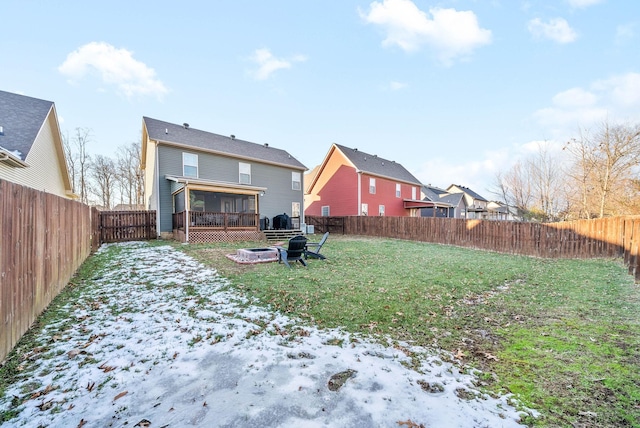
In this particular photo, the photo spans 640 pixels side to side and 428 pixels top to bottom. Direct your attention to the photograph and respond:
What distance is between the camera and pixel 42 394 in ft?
7.63

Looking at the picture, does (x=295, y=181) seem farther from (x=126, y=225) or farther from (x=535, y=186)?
(x=535, y=186)

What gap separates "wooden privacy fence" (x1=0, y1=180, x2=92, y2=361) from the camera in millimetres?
2873

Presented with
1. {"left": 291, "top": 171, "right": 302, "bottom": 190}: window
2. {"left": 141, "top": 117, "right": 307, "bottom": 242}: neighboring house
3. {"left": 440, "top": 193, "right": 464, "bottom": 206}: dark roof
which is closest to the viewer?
{"left": 141, "top": 117, "right": 307, "bottom": 242}: neighboring house

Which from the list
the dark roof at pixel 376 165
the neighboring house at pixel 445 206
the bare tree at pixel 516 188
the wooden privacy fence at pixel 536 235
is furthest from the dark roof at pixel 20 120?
the bare tree at pixel 516 188

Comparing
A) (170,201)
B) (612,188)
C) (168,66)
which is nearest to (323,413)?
(170,201)

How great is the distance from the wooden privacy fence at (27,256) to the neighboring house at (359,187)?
771 inches

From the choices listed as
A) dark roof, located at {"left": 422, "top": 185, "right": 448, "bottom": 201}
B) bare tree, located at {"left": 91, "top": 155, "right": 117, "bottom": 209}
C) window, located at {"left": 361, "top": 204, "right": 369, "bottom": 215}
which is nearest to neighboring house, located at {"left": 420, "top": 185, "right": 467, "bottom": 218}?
dark roof, located at {"left": 422, "top": 185, "right": 448, "bottom": 201}

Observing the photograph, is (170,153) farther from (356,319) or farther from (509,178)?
(509,178)

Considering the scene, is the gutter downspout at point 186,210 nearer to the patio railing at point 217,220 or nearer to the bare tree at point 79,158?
the patio railing at point 217,220

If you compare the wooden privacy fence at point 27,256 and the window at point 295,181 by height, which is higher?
the window at point 295,181

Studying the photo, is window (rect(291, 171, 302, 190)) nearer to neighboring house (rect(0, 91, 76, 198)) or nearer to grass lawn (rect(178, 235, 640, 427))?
grass lawn (rect(178, 235, 640, 427))

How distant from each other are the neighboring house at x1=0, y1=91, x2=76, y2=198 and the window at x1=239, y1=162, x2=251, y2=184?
29.8 ft

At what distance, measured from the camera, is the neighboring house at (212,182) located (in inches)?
534

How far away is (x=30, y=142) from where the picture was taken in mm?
8969
